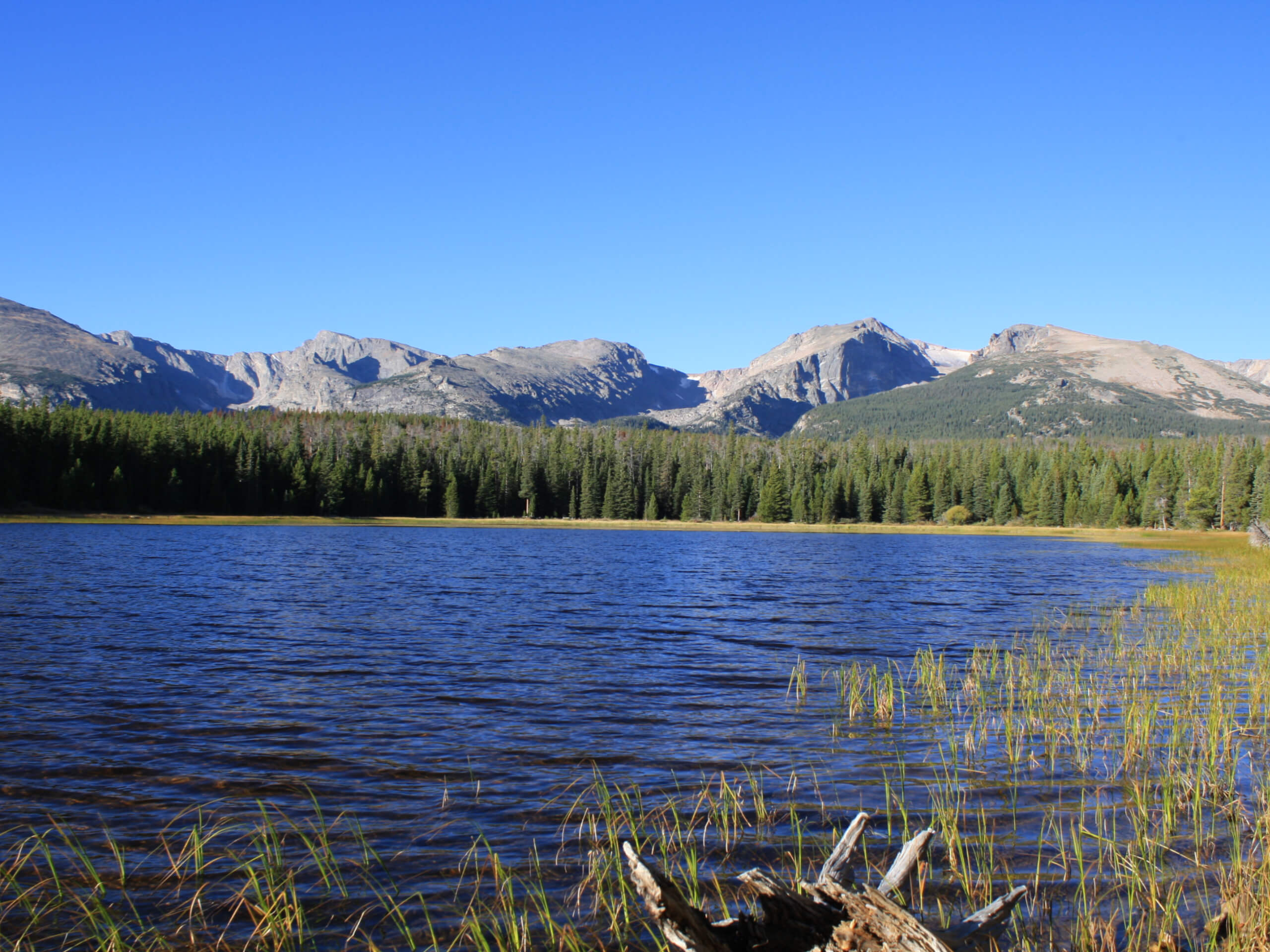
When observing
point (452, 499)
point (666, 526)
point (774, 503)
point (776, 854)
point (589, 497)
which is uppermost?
point (774, 503)

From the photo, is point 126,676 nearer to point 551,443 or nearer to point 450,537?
point 450,537

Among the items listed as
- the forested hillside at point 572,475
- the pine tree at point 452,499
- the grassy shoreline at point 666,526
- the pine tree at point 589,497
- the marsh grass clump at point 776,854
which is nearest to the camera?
the marsh grass clump at point 776,854

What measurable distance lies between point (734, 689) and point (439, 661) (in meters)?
7.88

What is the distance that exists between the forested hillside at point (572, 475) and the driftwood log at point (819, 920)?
129m

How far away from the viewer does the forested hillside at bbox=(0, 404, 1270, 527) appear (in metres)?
122

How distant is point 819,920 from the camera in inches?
218

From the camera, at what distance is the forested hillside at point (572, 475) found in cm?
12156

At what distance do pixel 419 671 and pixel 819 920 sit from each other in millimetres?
16297

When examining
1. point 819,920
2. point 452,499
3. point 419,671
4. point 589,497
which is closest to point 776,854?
point 819,920

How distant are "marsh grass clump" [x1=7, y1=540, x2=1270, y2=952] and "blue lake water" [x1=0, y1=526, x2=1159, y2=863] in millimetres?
805

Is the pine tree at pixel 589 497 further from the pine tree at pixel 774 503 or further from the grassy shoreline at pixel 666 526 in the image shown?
the pine tree at pixel 774 503

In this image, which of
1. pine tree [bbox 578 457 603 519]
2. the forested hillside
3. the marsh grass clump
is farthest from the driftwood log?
pine tree [bbox 578 457 603 519]

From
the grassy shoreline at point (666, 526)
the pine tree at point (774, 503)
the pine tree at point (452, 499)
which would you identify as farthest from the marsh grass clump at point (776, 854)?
the pine tree at point (774, 503)

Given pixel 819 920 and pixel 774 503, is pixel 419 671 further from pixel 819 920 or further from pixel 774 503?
pixel 774 503
